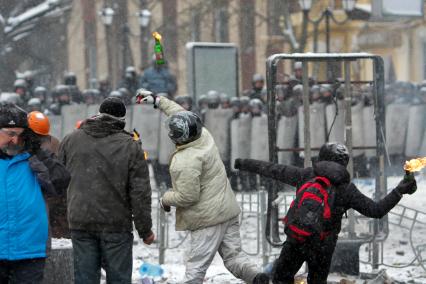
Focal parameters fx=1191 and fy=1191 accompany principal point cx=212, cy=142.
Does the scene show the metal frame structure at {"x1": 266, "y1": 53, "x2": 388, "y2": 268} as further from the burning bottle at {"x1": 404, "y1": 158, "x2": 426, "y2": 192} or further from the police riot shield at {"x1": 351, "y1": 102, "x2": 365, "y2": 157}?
the police riot shield at {"x1": 351, "y1": 102, "x2": 365, "y2": 157}

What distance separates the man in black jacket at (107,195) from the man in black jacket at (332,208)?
1.10m

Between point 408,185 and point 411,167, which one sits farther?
point 408,185

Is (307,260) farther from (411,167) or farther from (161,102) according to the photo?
(161,102)

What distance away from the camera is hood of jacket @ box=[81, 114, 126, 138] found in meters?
7.87

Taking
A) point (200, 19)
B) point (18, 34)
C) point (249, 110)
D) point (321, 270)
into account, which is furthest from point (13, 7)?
point (321, 270)

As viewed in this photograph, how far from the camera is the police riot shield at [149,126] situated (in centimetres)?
1752

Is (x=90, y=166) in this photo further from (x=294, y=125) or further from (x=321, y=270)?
(x=294, y=125)

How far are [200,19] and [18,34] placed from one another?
9.90m

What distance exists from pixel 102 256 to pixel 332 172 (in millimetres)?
1650

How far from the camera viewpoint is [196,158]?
854 centimetres

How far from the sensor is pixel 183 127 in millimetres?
8516

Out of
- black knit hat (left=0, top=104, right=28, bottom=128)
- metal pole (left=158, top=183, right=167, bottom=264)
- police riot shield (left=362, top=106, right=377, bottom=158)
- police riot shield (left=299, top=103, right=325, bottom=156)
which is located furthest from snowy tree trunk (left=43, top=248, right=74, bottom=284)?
police riot shield (left=362, top=106, right=377, bottom=158)

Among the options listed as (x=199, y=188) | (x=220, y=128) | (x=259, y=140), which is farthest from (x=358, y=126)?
(x=199, y=188)

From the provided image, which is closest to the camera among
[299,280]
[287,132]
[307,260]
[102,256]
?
[102,256]
